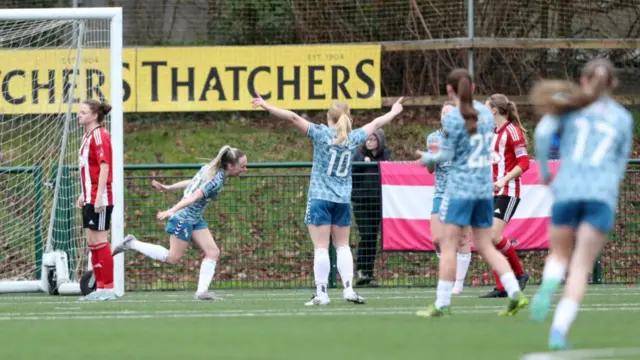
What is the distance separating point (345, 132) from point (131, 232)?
19.6ft

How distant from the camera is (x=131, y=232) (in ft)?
55.1

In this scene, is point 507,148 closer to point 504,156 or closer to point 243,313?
point 504,156

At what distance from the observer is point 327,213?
11.7 m

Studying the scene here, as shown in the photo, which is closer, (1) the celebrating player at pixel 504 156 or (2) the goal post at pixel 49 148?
(1) the celebrating player at pixel 504 156

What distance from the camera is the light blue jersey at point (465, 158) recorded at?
366 inches

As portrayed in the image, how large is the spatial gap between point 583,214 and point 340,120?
464 centimetres

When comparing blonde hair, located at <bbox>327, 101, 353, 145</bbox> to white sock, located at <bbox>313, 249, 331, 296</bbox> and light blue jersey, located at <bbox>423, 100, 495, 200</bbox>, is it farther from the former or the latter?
light blue jersey, located at <bbox>423, 100, 495, 200</bbox>

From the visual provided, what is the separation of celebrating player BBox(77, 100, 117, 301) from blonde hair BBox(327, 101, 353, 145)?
99.0 inches

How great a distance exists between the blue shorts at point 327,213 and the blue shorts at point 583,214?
452 centimetres

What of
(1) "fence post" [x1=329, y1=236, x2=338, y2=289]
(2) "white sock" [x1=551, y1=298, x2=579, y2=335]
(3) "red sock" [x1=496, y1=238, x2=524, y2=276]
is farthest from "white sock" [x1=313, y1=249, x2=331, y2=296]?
(2) "white sock" [x1=551, y1=298, x2=579, y2=335]

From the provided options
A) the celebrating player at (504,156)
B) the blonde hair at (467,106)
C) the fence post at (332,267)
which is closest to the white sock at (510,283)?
the blonde hair at (467,106)

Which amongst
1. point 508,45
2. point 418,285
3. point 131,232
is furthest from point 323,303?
point 508,45

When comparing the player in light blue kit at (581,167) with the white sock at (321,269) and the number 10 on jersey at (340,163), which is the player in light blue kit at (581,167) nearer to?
the number 10 on jersey at (340,163)

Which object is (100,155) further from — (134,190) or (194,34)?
(194,34)
